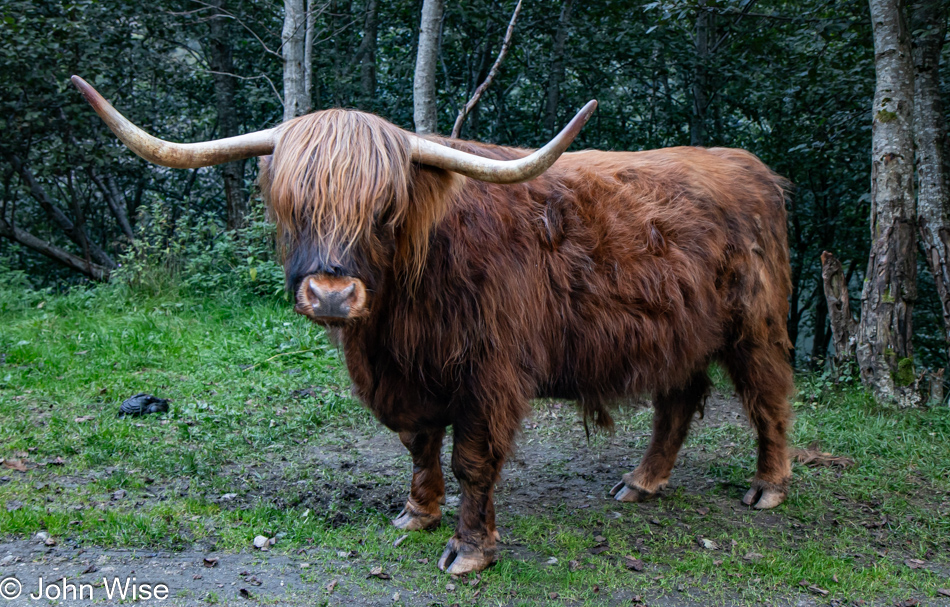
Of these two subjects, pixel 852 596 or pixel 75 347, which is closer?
pixel 852 596

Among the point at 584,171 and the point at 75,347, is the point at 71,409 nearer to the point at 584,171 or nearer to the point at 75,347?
the point at 75,347

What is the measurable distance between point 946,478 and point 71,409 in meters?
5.43

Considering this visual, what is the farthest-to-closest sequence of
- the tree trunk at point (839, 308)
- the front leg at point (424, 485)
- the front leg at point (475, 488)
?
the tree trunk at point (839, 308), the front leg at point (424, 485), the front leg at point (475, 488)

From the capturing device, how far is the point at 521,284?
3.28 metres

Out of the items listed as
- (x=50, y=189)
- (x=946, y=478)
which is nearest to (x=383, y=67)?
(x=50, y=189)

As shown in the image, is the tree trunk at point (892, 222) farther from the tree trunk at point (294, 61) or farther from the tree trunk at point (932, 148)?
the tree trunk at point (294, 61)

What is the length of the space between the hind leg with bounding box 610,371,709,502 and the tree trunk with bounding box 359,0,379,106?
7.03 metres

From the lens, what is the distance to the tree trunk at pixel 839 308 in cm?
584

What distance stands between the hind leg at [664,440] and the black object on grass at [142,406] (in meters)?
2.98

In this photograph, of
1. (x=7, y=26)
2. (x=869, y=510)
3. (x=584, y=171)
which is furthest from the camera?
(x=7, y=26)

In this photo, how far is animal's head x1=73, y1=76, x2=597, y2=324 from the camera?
8.68 ft

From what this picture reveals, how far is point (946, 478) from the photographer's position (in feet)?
14.6

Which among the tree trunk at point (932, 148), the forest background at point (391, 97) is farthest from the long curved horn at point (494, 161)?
the tree trunk at point (932, 148)

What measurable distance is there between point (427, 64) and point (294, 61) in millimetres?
2006
